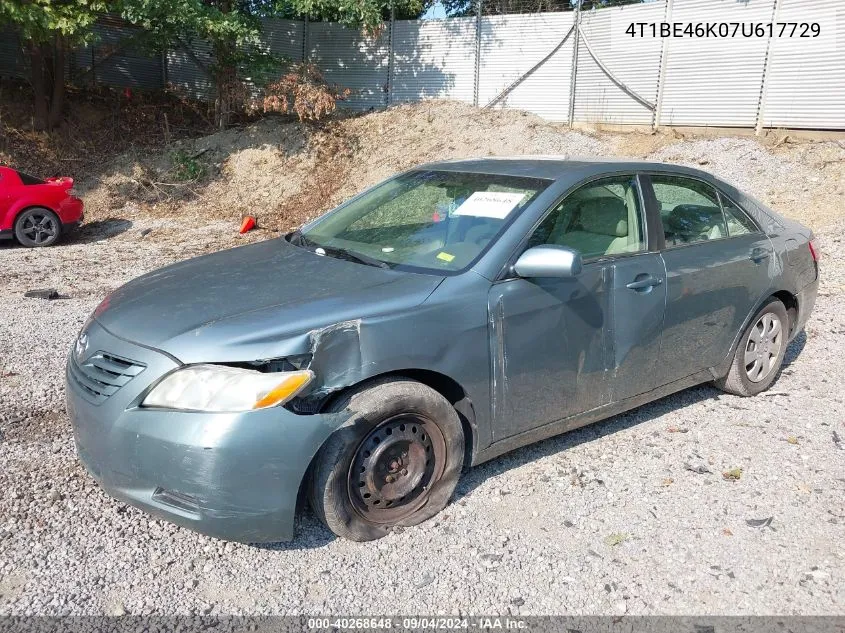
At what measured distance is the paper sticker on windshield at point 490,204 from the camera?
381 cm

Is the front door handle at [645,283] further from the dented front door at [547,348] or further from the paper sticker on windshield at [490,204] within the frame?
the paper sticker on windshield at [490,204]

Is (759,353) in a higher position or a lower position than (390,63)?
lower

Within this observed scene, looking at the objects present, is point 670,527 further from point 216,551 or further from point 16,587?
point 16,587

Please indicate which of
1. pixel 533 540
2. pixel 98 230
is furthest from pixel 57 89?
pixel 533 540

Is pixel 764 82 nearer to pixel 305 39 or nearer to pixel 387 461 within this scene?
pixel 305 39

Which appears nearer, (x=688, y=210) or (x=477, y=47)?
(x=688, y=210)

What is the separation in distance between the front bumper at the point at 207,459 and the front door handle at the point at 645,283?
1.87m

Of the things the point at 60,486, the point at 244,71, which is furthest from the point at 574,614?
the point at 244,71

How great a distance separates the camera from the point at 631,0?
21969 mm

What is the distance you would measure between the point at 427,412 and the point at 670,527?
1.32 meters

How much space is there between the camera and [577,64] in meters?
16.0

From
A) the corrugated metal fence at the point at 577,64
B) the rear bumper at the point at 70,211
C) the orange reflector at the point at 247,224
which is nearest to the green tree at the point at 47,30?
the corrugated metal fence at the point at 577,64

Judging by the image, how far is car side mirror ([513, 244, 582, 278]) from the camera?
340 centimetres

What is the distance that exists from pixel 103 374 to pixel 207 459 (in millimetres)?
696
